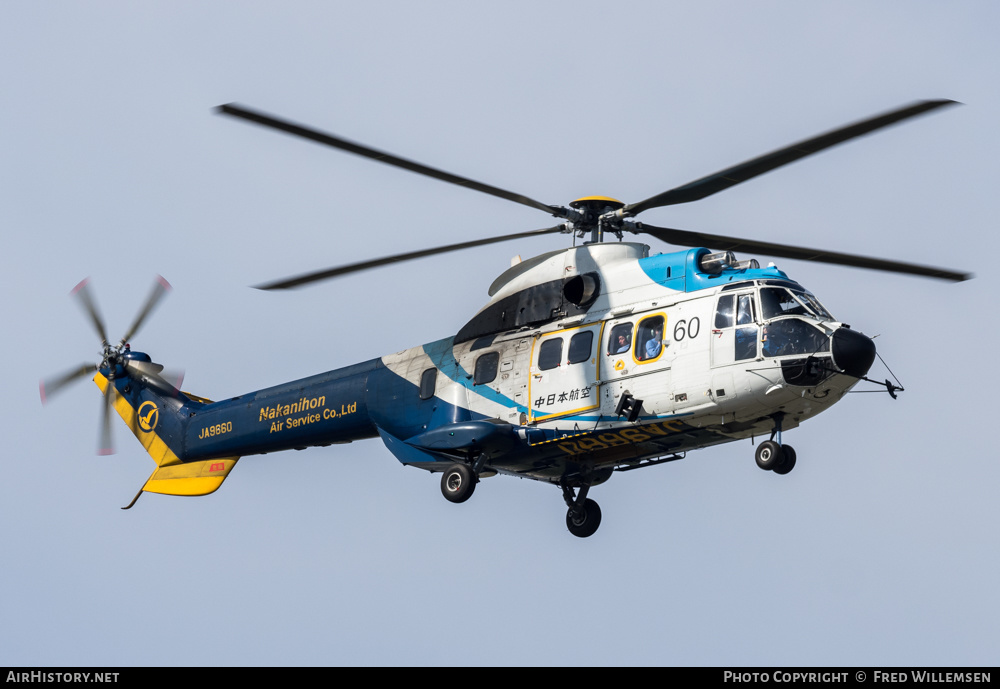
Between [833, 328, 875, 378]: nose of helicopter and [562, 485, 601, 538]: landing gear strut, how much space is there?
5.49 m

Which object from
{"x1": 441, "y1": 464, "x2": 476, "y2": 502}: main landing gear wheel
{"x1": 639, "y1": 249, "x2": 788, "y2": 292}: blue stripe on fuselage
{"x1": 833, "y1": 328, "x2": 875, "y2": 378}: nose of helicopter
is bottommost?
{"x1": 441, "y1": 464, "x2": 476, "y2": 502}: main landing gear wheel

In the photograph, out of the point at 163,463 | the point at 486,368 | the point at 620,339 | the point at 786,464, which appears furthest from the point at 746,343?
the point at 163,463

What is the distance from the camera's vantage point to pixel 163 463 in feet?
92.8

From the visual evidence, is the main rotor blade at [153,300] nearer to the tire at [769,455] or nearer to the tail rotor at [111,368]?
the tail rotor at [111,368]

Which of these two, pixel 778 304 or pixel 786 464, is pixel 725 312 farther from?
pixel 786 464

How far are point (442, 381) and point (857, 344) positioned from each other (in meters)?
7.15

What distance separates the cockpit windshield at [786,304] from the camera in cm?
2009

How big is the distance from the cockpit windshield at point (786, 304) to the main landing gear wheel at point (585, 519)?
201 inches

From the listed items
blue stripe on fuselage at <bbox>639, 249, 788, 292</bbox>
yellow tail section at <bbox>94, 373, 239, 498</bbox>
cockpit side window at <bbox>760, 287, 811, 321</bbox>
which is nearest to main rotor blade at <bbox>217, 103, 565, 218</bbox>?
blue stripe on fuselage at <bbox>639, 249, 788, 292</bbox>

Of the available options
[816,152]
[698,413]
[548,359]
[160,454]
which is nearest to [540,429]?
[548,359]

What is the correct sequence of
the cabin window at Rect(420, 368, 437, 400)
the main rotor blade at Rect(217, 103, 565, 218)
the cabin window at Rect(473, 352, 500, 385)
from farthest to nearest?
1. the cabin window at Rect(420, 368, 437, 400)
2. the cabin window at Rect(473, 352, 500, 385)
3. the main rotor blade at Rect(217, 103, 565, 218)

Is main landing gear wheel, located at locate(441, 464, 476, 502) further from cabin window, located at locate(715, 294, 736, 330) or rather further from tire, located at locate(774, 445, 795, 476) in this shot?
tire, located at locate(774, 445, 795, 476)

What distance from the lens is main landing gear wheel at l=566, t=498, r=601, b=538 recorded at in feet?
76.4

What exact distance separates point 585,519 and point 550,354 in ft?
10.3
